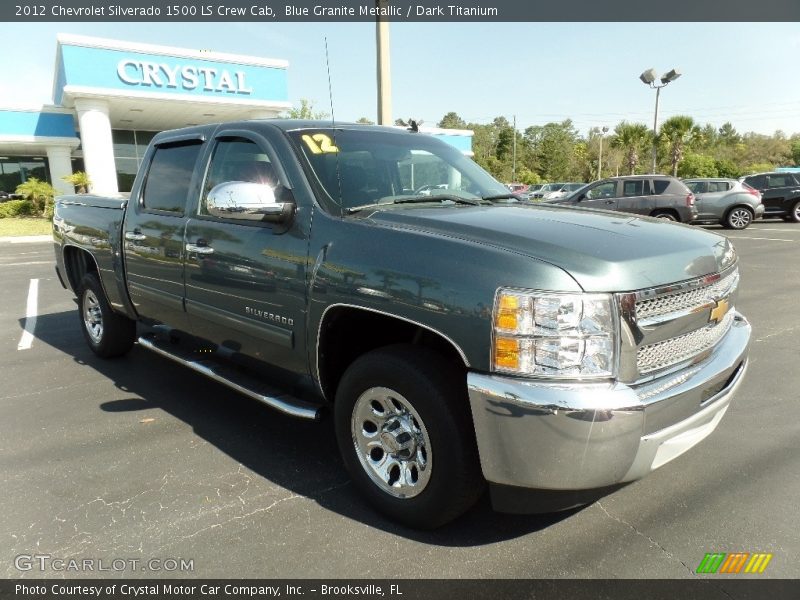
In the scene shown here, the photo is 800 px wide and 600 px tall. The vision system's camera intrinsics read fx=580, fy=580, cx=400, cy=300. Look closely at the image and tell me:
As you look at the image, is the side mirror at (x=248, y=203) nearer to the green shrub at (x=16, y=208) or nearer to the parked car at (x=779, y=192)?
the parked car at (x=779, y=192)

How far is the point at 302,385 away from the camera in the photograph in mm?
3191

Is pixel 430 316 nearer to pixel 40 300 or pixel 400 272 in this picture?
pixel 400 272

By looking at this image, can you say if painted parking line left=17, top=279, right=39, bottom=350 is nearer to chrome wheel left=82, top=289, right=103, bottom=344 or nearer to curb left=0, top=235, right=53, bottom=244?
chrome wheel left=82, top=289, right=103, bottom=344

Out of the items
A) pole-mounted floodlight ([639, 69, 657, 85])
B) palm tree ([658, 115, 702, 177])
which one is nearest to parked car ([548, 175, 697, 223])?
pole-mounted floodlight ([639, 69, 657, 85])

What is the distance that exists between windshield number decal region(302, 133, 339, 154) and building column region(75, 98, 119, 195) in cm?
2263

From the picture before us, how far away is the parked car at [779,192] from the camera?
19719 millimetres

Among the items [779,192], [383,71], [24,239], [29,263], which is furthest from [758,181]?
[24,239]

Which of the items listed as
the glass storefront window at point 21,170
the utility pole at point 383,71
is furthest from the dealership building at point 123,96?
the utility pole at point 383,71

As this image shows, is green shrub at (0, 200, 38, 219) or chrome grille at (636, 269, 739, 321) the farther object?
green shrub at (0, 200, 38, 219)

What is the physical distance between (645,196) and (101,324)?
14.8 metres

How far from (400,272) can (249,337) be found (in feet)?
4.17

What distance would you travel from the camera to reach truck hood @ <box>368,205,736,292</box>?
7.40 ft
